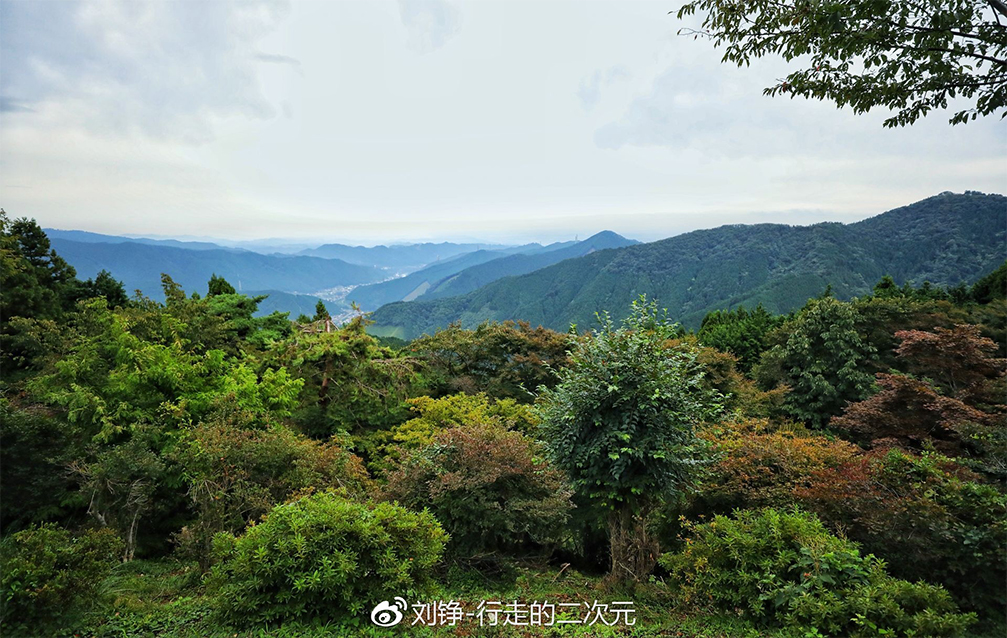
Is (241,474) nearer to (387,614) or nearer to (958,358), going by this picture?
(387,614)

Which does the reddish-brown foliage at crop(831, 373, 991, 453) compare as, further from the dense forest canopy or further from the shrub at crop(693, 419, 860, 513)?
the shrub at crop(693, 419, 860, 513)

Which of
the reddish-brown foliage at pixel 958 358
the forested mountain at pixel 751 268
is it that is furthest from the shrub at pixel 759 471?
the forested mountain at pixel 751 268

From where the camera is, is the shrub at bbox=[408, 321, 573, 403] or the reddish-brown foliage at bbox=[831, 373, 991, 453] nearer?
the reddish-brown foliage at bbox=[831, 373, 991, 453]

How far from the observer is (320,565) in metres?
4.29

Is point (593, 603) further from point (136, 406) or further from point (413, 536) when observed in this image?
point (136, 406)

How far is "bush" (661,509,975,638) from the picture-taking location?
381 centimetres

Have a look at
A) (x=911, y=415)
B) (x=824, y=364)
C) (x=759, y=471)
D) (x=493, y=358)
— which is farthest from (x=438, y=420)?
(x=824, y=364)

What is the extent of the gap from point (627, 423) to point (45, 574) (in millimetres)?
5854

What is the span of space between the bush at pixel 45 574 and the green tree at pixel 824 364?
18.7 m

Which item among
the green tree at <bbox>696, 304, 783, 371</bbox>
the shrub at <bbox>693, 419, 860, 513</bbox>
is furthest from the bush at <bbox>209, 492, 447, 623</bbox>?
the green tree at <bbox>696, 304, 783, 371</bbox>

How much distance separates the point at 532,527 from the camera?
6.88 metres

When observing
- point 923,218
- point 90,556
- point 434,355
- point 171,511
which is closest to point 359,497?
point 90,556

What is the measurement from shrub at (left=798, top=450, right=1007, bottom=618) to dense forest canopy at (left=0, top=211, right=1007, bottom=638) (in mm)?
23

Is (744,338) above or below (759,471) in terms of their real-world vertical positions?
below
